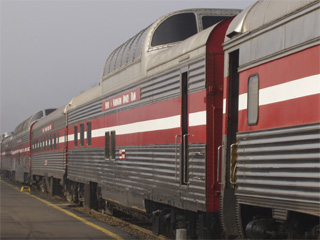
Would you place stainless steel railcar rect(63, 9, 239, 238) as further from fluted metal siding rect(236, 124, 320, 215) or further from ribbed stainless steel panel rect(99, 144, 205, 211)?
fluted metal siding rect(236, 124, 320, 215)

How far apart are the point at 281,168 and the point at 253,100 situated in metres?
1.06

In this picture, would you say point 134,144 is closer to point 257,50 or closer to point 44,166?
point 257,50

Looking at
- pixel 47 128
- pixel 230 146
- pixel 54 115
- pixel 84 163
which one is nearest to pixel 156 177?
pixel 230 146

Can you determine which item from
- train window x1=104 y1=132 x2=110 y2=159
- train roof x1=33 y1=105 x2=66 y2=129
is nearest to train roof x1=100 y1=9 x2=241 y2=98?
train window x1=104 y1=132 x2=110 y2=159

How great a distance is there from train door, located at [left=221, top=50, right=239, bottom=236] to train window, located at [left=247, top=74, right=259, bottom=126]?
2.13 ft

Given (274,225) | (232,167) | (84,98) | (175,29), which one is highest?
(175,29)

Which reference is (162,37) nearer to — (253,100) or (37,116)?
(253,100)

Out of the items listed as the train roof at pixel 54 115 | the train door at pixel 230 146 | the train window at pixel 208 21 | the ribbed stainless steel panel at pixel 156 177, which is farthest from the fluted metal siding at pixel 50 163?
the train door at pixel 230 146

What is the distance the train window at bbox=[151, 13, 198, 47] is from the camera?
34.8 feet

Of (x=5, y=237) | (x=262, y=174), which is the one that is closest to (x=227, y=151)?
(x=262, y=174)

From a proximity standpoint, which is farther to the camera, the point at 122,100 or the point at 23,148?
the point at 23,148

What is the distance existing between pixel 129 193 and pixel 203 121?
3.97 meters

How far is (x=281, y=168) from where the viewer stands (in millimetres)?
5875

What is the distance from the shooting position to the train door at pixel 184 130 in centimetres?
878
